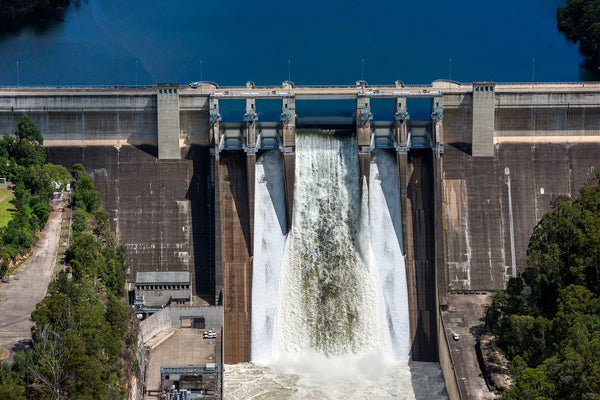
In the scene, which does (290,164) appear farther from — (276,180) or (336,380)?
(336,380)

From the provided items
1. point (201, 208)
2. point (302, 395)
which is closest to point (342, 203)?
point (201, 208)

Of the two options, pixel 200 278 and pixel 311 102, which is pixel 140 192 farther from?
pixel 311 102

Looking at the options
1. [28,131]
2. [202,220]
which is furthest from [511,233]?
[28,131]

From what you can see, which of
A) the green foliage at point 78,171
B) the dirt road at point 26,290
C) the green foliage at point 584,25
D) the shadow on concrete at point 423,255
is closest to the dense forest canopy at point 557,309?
the shadow on concrete at point 423,255

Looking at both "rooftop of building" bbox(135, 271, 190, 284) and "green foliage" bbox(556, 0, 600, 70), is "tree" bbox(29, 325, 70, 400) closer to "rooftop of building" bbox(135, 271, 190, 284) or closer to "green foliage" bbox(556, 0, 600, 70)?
"rooftop of building" bbox(135, 271, 190, 284)

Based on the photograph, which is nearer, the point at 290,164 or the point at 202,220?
the point at 290,164

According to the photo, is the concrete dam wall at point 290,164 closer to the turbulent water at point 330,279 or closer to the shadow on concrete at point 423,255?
the shadow on concrete at point 423,255
